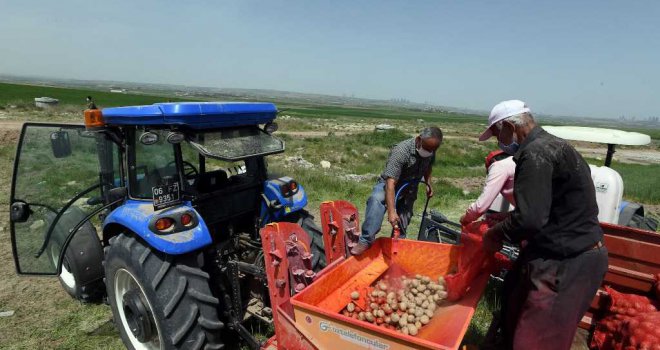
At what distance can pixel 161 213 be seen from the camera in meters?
3.01

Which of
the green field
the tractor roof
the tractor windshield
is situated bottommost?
the green field

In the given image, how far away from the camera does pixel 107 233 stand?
11.9 ft

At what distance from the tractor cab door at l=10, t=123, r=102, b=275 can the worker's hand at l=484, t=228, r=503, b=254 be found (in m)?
3.66

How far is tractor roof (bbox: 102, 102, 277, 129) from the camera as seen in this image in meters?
2.89

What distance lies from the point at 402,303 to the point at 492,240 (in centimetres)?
94

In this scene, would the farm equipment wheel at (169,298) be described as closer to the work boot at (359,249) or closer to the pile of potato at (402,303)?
the pile of potato at (402,303)

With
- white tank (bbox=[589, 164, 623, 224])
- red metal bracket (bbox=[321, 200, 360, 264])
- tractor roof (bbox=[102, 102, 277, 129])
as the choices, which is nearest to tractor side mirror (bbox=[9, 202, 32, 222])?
tractor roof (bbox=[102, 102, 277, 129])

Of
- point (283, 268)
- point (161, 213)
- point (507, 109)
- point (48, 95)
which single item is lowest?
point (48, 95)

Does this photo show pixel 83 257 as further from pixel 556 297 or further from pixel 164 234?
pixel 556 297

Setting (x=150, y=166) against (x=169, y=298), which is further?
(x=150, y=166)

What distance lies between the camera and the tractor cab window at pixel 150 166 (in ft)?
11.0

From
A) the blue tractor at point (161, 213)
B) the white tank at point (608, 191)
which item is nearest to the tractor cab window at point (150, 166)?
the blue tractor at point (161, 213)

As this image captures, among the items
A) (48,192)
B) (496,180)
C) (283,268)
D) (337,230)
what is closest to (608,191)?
(496,180)

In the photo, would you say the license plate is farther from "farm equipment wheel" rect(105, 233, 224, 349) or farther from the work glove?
the work glove
